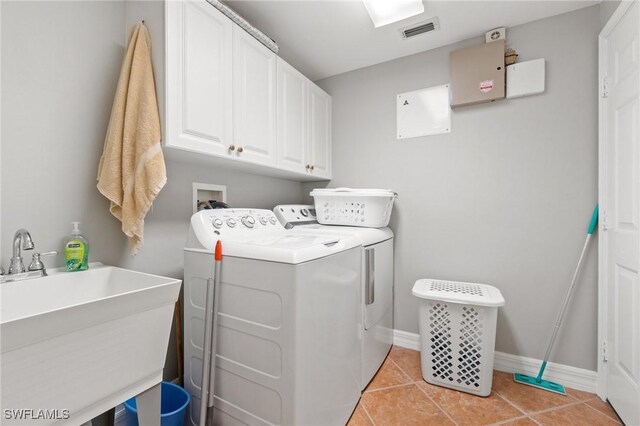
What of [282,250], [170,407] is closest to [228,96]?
[282,250]

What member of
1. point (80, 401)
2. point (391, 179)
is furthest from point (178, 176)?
point (391, 179)

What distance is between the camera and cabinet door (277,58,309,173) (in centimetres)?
190

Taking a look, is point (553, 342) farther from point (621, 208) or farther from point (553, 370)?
point (621, 208)

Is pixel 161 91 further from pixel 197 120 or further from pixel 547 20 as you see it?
pixel 547 20

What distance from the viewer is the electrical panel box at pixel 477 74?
187 cm

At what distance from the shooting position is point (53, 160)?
1.15m

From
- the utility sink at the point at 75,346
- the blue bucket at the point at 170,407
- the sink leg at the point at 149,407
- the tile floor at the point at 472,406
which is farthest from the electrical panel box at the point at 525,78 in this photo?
the blue bucket at the point at 170,407

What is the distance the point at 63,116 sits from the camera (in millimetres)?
1180

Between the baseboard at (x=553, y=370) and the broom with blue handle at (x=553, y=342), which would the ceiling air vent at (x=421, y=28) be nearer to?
the broom with blue handle at (x=553, y=342)

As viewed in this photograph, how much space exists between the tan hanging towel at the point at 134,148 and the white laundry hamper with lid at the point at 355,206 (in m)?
1.16

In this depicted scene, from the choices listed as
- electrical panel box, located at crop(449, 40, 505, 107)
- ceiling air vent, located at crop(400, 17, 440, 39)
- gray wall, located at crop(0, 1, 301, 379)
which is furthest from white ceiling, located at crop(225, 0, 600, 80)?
gray wall, located at crop(0, 1, 301, 379)

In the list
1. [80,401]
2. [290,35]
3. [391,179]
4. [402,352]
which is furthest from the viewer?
[391,179]

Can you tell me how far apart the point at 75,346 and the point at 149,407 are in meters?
0.42

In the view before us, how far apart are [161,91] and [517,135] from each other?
7.14ft
